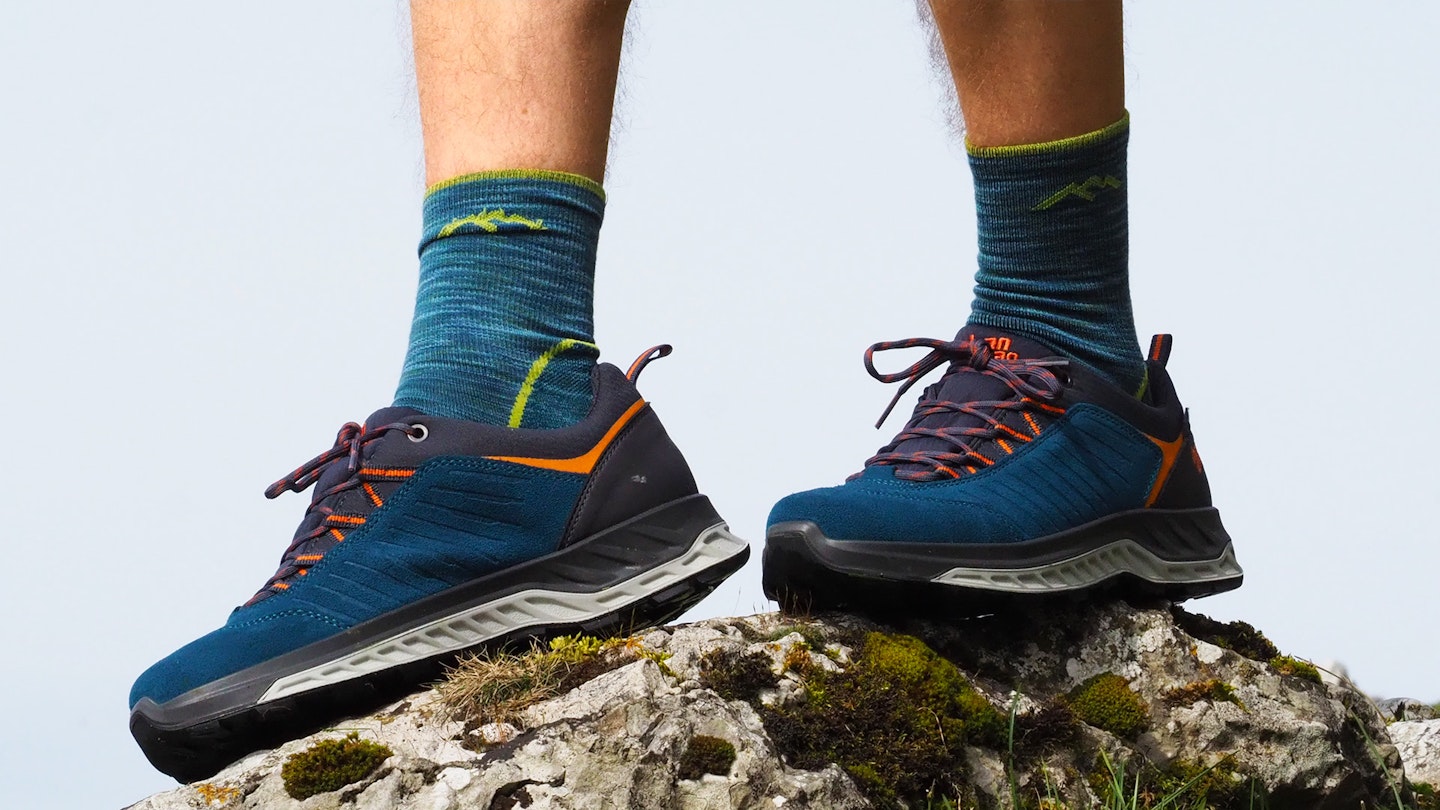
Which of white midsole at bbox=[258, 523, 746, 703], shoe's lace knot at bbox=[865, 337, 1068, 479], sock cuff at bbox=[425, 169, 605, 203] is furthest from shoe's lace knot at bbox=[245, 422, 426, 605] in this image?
shoe's lace knot at bbox=[865, 337, 1068, 479]

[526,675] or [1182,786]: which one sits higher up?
[526,675]

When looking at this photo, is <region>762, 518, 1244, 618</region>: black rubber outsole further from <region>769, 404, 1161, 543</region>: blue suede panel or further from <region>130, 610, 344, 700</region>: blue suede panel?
<region>130, 610, 344, 700</region>: blue suede panel

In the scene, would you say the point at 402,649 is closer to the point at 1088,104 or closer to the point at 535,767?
the point at 535,767

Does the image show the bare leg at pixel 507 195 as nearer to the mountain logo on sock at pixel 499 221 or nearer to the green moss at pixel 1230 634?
the mountain logo on sock at pixel 499 221

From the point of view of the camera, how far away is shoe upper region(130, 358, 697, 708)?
2.56m

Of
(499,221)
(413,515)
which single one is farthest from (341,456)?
(499,221)

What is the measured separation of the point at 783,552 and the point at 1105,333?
0.99 metres

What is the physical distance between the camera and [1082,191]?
3.09 m

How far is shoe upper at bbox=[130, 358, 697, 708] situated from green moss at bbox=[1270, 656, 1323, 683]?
1424mm

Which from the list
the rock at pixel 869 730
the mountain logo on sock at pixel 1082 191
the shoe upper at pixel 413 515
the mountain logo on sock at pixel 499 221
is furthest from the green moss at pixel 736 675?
the mountain logo on sock at pixel 1082 191

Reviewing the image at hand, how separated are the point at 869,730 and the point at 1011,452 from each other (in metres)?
0.78

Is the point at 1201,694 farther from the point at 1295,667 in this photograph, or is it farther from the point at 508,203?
the point at 508,203

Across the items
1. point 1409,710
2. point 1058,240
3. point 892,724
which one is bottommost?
point 1409,710

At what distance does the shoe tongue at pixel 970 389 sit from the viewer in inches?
119
